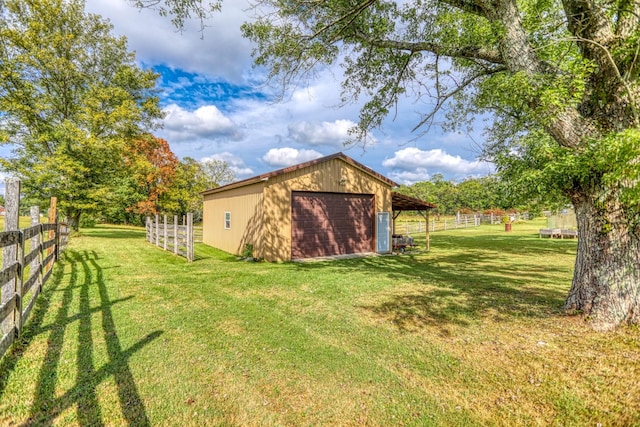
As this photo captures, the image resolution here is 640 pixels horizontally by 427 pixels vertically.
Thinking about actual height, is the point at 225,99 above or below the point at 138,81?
below

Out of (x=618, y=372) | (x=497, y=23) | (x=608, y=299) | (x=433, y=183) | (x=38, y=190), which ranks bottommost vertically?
(x=618, y=372)

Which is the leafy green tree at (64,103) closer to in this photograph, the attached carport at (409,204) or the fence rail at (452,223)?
the attached carport at (409,204)

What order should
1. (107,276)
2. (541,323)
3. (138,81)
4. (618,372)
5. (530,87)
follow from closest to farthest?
(618,372)
(530,87)
(541,323)
(107,276)
(138,81)

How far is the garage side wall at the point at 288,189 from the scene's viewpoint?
11.1m

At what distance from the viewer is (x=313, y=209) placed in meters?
12.0

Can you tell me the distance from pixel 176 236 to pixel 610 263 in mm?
12318

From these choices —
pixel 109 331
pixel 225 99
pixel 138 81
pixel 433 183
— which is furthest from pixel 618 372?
pixel 433 183

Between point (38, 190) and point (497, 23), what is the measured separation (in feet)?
72.7

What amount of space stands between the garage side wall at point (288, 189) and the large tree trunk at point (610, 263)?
336 inches

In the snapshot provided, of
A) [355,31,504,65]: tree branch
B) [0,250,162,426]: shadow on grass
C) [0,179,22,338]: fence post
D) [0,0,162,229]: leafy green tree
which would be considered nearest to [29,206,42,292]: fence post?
[0,250,162,426]: shadow on grass

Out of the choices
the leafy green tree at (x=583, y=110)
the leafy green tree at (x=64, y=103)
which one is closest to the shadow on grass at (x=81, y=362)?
the leafy green tree at (x=583, y=110)

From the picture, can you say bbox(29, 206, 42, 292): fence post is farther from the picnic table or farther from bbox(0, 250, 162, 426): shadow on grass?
the picnic table

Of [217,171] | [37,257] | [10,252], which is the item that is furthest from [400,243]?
[217,171]

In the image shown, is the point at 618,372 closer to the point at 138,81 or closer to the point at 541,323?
the point at 541,323
